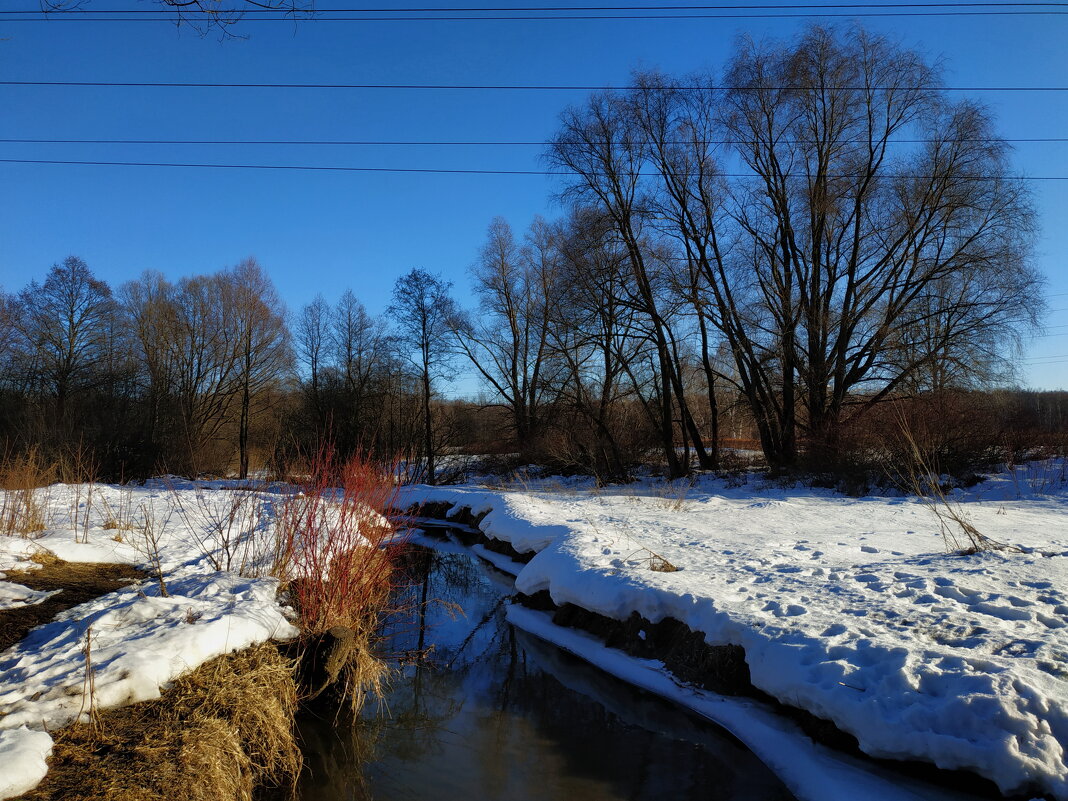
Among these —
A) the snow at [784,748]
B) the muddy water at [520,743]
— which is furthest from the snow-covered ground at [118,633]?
the snow at [784,748]

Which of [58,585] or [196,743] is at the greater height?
[58,585]

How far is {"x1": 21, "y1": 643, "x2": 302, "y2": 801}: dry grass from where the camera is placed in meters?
3.27

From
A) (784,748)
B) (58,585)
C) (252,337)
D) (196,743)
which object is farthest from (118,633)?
(252,337)

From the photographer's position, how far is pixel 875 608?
5.57 m

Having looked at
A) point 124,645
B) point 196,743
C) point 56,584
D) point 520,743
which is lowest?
point 520,743

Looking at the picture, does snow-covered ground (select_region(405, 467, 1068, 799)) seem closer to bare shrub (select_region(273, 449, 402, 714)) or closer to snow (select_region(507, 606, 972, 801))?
snow (select_region(507, 606, 972, 801))

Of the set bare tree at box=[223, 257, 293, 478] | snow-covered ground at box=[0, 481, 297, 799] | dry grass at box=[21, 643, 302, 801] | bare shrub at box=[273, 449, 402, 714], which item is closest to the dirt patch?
snow-covered ground at box=[0, 481, 297, 799]

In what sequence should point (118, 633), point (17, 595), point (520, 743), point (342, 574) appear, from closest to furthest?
point (118, 633)
point (520, 743)
point (17, 595)
point (342, 574)

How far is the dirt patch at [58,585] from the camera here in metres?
4.90

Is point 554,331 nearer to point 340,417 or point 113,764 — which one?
point 340,417

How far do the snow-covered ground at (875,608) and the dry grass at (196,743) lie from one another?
3618 millimetres

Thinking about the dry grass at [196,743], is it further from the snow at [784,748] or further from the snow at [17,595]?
the snow at [784,748]

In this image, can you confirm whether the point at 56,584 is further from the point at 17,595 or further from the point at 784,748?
the point at 784,748

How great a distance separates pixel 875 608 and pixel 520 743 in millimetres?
3233
